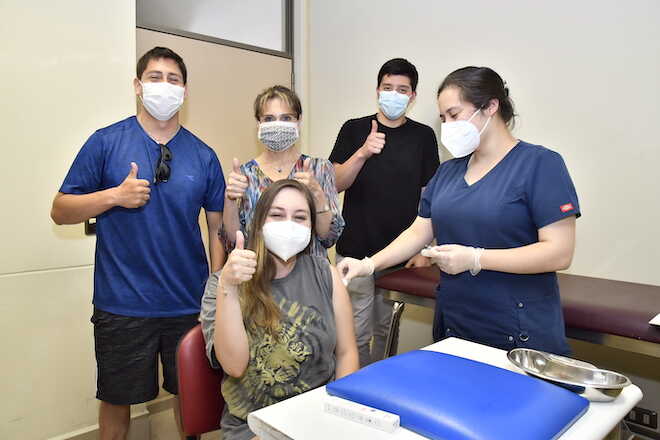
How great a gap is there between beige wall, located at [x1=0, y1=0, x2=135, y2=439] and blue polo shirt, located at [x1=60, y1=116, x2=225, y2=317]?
0.47 m

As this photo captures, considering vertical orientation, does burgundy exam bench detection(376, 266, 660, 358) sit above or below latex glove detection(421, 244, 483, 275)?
below

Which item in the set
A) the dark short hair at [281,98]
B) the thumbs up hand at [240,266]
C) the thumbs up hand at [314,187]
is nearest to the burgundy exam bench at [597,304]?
the thumbs up hand at [314,187]

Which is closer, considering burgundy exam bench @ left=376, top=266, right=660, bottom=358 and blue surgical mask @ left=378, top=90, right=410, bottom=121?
burgundy exam bench @ left=376, top=266, right=660, bottom=358

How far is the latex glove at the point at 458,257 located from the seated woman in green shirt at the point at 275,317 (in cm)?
29

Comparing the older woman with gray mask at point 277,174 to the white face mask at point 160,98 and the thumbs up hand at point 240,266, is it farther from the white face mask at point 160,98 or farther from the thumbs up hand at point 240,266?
the thumbs up hand at point 240,266

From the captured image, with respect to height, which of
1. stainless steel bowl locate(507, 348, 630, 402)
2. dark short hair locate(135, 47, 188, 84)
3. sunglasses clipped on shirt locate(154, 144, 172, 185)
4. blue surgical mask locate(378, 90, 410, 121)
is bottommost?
stainless steel bowl locate(507, 348, 630, 402)

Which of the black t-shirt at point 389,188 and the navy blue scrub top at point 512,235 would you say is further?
the black t-shirt at point 389,188

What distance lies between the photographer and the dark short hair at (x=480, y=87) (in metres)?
1.34

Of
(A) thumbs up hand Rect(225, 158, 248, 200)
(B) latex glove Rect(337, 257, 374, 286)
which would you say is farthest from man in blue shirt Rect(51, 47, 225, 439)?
(B) latex glove Rect(337, 257, 374, 286)

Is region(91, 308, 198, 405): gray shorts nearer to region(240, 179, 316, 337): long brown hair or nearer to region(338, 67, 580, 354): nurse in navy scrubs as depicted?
region(240, 179, 316, 337): long brown hair

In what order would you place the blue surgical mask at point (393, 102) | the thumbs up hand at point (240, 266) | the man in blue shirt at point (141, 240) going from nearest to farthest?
the thumbs up hand at point (240, 266) < the man in blue shirt at point (141, 240) < the blue surgical mask at point (393, 102)

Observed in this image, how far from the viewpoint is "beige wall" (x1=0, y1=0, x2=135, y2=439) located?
1895mm

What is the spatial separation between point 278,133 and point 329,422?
117 cm

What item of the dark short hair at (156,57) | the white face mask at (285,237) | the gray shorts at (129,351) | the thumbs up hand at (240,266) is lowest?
the gray shorts at (129,351)
